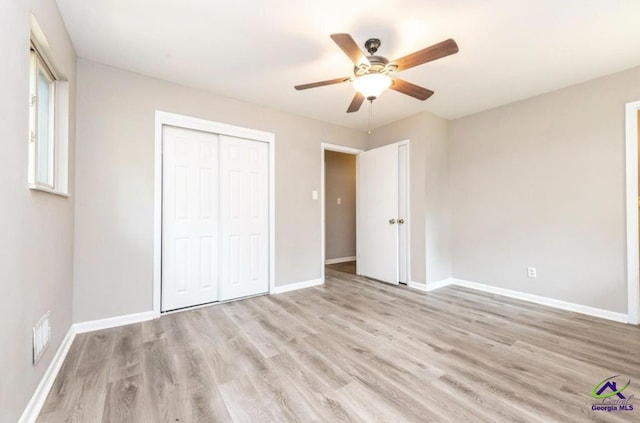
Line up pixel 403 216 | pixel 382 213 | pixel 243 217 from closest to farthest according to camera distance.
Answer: pixel 243 217, pixel 403 216, pixel 382 213

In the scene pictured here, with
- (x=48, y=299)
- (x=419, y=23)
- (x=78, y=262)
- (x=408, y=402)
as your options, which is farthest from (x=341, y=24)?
(x=78, y=262)

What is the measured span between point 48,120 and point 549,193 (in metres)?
4.72

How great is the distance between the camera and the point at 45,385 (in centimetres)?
154

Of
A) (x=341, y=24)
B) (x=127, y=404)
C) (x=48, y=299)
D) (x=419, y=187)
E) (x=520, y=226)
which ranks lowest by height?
(x=127, y=404)

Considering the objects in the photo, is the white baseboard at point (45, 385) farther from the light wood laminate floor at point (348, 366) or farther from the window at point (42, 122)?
the window at point (42, 122)

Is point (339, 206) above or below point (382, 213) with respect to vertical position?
above

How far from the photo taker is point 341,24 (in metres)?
1.91

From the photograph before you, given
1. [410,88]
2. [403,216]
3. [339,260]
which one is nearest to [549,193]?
[403,216]

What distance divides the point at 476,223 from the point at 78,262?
14.6 feet

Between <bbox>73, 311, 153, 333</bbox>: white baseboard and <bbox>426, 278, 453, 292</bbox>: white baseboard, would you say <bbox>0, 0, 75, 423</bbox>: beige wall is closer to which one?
<bbox>73, 311, 153, 333</bbox>: white baseboard

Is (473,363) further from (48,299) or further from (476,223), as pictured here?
(48,299)

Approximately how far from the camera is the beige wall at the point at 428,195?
11.8 feet

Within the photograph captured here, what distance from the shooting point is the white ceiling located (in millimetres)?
1774

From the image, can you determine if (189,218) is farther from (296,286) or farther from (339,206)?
(339,206)
